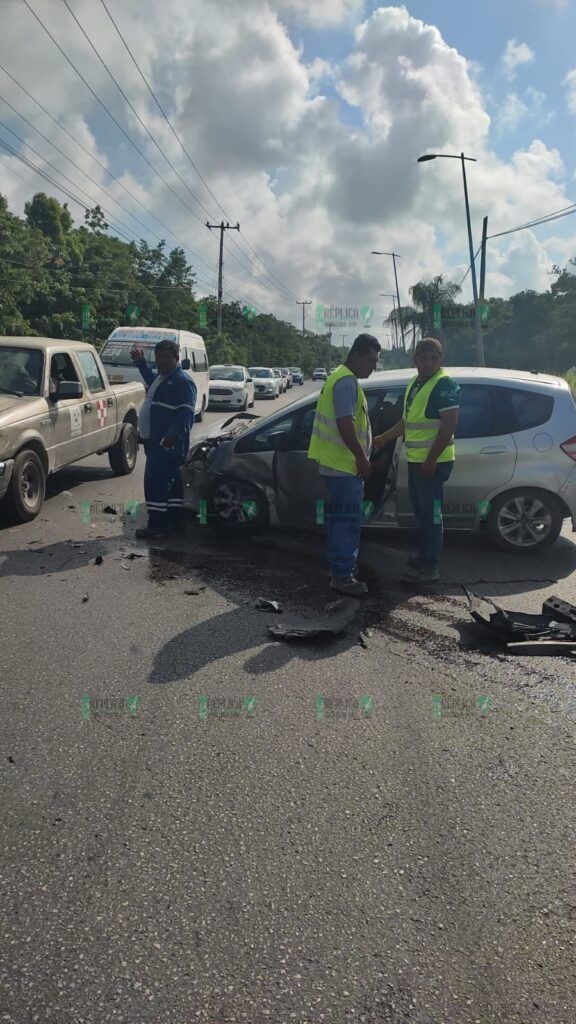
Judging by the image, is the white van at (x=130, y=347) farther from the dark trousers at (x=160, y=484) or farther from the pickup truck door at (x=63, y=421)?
the dark trousers at (x=160, y=484)

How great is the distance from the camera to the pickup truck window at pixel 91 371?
8984mm

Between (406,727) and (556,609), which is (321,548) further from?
(406,727)

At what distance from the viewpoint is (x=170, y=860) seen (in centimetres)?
248

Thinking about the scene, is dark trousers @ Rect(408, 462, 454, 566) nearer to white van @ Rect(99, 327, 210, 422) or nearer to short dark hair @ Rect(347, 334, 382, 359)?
short dark hair @ Rect(347, 334, 382, 359)

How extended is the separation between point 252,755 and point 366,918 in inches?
40.8

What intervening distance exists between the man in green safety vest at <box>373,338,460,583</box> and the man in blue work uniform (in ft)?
6.91

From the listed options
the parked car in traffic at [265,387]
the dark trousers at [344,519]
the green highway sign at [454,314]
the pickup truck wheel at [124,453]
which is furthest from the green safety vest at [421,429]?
the green highway sign at [454,314]

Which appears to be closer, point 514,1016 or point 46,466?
point 514,1016

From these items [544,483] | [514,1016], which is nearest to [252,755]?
[514,1016]

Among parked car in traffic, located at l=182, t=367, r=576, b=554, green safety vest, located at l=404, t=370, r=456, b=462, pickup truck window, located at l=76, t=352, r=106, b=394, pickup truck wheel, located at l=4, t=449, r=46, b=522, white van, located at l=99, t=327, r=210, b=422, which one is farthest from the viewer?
white van, located at l=99, t=327, r=210, b=422

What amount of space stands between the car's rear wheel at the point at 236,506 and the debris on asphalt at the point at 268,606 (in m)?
1.75

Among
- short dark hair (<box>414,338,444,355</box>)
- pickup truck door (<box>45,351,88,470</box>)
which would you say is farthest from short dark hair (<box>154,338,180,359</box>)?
short dark hair (<box>414,338,444,355</box>)

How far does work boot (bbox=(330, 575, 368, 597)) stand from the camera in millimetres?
5324

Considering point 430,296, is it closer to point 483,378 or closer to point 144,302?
point 144,302
